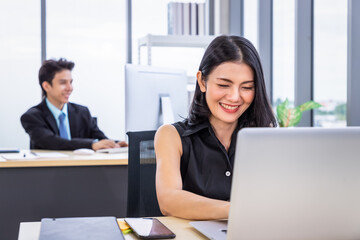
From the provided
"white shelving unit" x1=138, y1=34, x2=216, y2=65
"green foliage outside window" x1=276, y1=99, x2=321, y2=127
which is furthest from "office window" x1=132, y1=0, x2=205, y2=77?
"green foliage outside window" x1=276, y1=99, x2=321, y2=127

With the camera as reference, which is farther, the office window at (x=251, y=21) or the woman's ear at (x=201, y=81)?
the office window at (x=251, y=21)

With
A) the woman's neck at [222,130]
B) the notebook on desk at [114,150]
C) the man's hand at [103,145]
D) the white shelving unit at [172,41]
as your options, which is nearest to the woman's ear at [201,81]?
the woman's neck at [222,130]

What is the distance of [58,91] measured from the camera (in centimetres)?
345

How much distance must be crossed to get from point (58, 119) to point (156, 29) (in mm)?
1774

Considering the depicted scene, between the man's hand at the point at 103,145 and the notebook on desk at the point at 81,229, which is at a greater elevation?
the man's hand at the point at 103,145

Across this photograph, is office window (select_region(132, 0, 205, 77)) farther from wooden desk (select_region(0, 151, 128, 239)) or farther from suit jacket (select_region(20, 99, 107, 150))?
wooden desk (select_region(0, 151, 128, 239))

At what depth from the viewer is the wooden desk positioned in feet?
8.12

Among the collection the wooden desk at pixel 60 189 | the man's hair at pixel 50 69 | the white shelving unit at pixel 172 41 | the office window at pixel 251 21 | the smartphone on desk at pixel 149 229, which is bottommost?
the wooden desk at pixel 60 189

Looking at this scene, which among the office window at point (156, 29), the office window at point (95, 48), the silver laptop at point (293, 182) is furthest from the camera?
the office window at point (156, 29)

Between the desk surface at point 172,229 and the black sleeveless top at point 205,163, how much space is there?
287mm

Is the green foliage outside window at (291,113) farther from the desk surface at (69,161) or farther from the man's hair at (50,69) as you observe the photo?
the man's hair at (50,69)

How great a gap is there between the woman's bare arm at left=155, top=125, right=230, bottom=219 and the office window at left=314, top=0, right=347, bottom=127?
159cm

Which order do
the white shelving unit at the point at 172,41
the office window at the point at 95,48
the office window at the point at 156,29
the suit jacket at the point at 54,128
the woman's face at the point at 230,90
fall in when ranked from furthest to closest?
the office window at the point at 156,29
the office window at the point at 95,48
the white shelving unit at the point at 172,41
the suit jacket at the point at 54,128
the woman's face at the point at 230,90

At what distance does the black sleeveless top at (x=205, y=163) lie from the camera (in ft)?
5.20
